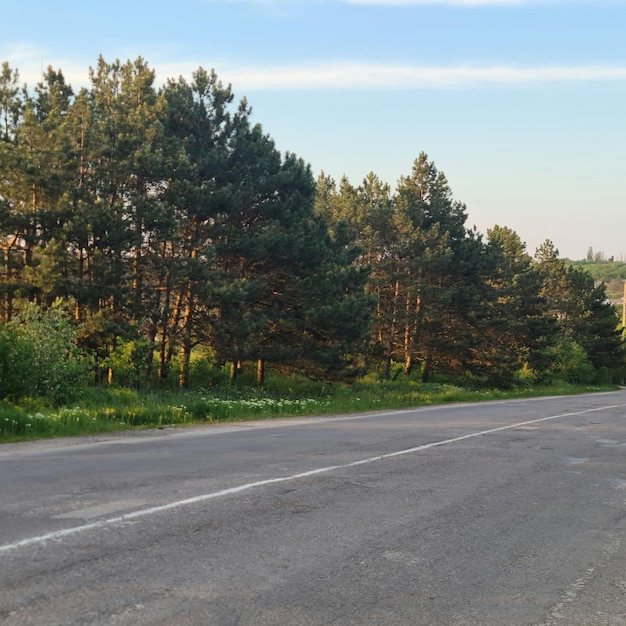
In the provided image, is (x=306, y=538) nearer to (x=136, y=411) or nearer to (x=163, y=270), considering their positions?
(x=136, y=411)

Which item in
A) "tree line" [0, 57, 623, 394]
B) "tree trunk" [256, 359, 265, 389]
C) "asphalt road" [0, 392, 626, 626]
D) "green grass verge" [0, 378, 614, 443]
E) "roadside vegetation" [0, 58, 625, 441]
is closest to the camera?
"asphalt road" [0, 392, 626, 626]

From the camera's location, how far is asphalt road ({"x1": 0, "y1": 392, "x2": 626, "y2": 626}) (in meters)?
4.03

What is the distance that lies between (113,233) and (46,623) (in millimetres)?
20984

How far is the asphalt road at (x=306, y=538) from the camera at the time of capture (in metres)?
4.03

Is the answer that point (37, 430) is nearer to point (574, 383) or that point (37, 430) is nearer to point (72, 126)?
point (72, 126)

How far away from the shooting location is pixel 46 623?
11.7ft

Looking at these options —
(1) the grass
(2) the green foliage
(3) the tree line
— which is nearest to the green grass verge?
(1) the grass

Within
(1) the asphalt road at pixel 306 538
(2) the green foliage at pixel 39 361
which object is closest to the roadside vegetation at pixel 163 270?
(2) the green foliage at pixel 39 361

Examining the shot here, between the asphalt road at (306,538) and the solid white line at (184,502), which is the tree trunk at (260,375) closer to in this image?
the solid white line at (184,502)

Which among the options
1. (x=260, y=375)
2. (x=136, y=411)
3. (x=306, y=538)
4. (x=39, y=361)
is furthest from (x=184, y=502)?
(x=260, y=375)

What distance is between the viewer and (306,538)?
5.48m

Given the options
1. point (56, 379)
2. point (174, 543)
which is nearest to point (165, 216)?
point (56, 379)

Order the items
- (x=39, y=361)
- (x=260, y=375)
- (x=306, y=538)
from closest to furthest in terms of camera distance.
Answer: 1. (x=306, y=538)
2. (x=39, y=361)
3. (x=260, y=375)

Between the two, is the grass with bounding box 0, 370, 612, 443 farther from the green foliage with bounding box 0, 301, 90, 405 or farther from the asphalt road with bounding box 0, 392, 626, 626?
the asphalt road with bounding box 0, 392, 626, 626
